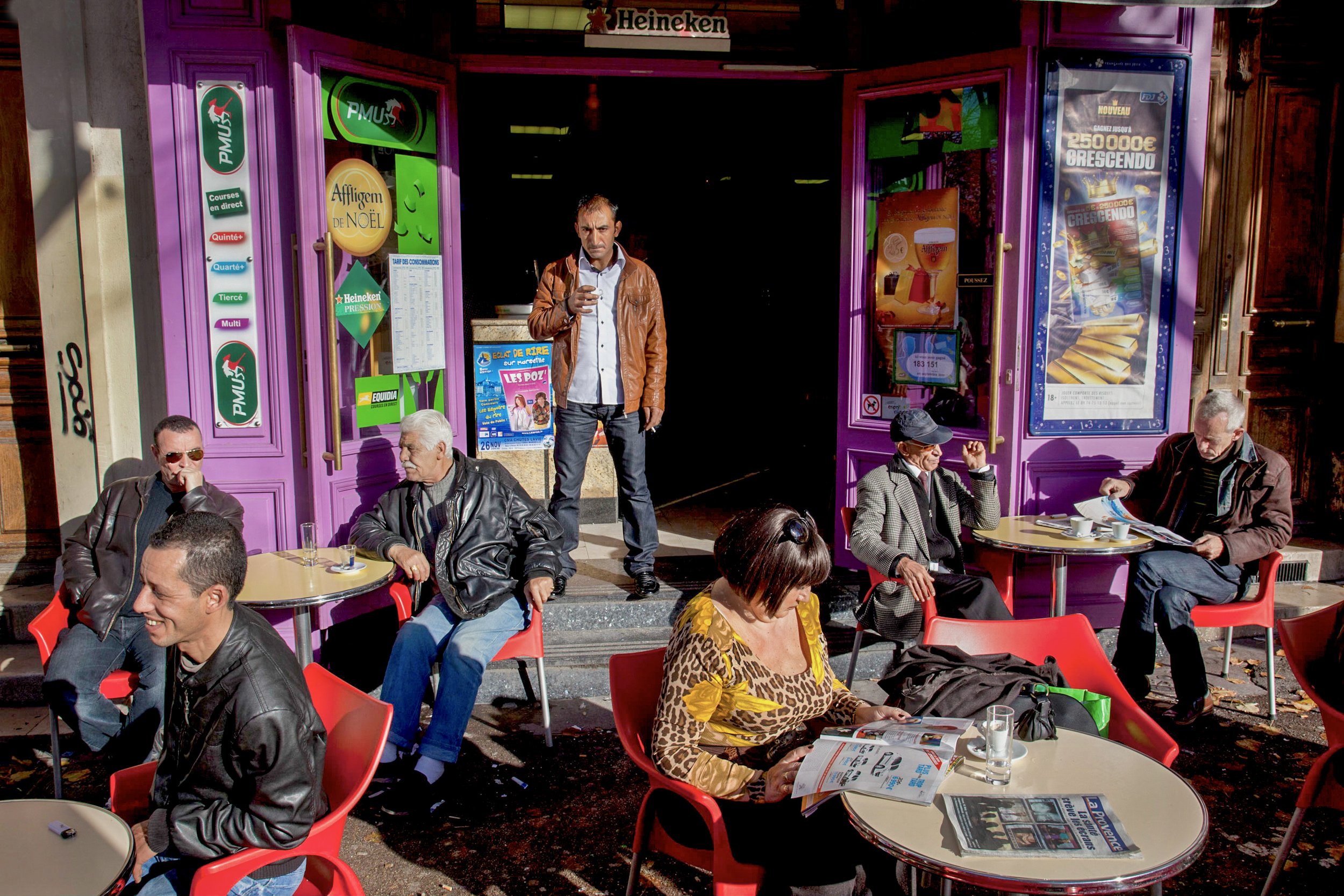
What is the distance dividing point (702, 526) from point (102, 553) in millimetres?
3835

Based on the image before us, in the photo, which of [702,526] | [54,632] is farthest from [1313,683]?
[54,632]

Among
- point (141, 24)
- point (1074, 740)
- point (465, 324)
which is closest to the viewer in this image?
point (1074, 740)

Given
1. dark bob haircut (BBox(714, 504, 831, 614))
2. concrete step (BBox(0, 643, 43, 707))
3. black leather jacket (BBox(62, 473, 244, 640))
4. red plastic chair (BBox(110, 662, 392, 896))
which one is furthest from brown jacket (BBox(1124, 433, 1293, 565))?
concrete step (BBox(0, 643, 43, 707))

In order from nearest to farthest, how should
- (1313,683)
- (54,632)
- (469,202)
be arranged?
(1313,683)
(54,632)
(469,202)

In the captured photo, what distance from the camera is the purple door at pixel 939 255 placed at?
17.9 ft

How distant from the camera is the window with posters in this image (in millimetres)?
5590

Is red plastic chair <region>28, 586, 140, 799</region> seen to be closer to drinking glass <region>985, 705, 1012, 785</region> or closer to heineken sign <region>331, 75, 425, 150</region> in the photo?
heineken sign <region>331, 75, 425, 150</region>

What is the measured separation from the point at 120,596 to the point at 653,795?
2.82m

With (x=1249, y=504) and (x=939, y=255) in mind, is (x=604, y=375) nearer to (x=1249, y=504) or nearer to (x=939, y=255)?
(x=939, y=255)

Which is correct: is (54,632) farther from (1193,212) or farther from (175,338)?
(1193,212)

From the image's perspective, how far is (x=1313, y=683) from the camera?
132 inches

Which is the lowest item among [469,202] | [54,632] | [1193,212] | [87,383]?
[54,632]

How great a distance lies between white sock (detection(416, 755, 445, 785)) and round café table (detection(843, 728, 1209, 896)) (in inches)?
84.8

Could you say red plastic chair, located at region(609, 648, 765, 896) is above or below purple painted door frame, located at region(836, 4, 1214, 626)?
below
